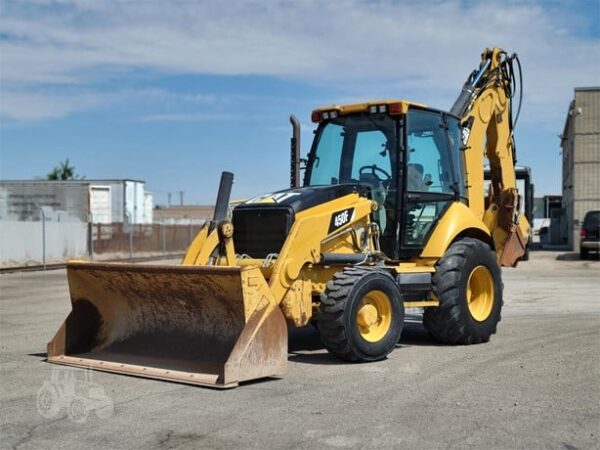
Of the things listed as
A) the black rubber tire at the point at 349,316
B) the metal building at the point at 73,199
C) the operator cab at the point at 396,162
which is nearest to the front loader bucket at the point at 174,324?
the black rubber tire at the point at 349,316

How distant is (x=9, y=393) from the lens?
7219 mm

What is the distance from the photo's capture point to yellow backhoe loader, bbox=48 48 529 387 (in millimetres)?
7793

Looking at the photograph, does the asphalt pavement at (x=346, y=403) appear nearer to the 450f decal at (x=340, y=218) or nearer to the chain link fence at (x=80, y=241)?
the 450f decal at (x=340, y=218)

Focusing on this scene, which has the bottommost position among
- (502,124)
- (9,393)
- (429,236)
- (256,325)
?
(9,393)

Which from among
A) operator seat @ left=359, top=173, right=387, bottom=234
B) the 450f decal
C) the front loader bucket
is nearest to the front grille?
the 450f decal

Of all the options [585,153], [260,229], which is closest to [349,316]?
[260,229]

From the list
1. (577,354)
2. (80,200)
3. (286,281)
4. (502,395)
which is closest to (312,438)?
(502,395)

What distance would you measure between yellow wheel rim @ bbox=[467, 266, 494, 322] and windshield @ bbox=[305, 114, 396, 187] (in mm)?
1701

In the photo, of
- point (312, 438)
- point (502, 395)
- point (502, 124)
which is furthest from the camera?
point (502, 124)

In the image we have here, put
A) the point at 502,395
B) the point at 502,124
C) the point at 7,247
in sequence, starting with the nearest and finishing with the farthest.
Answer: the point at 502,395 < the point at 502,124 < the point at 7,247

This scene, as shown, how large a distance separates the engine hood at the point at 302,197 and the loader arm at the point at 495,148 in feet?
7.66

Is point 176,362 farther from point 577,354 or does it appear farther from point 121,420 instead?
point 577,354

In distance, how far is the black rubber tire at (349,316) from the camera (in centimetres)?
804

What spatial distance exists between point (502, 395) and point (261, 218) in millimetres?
3215
